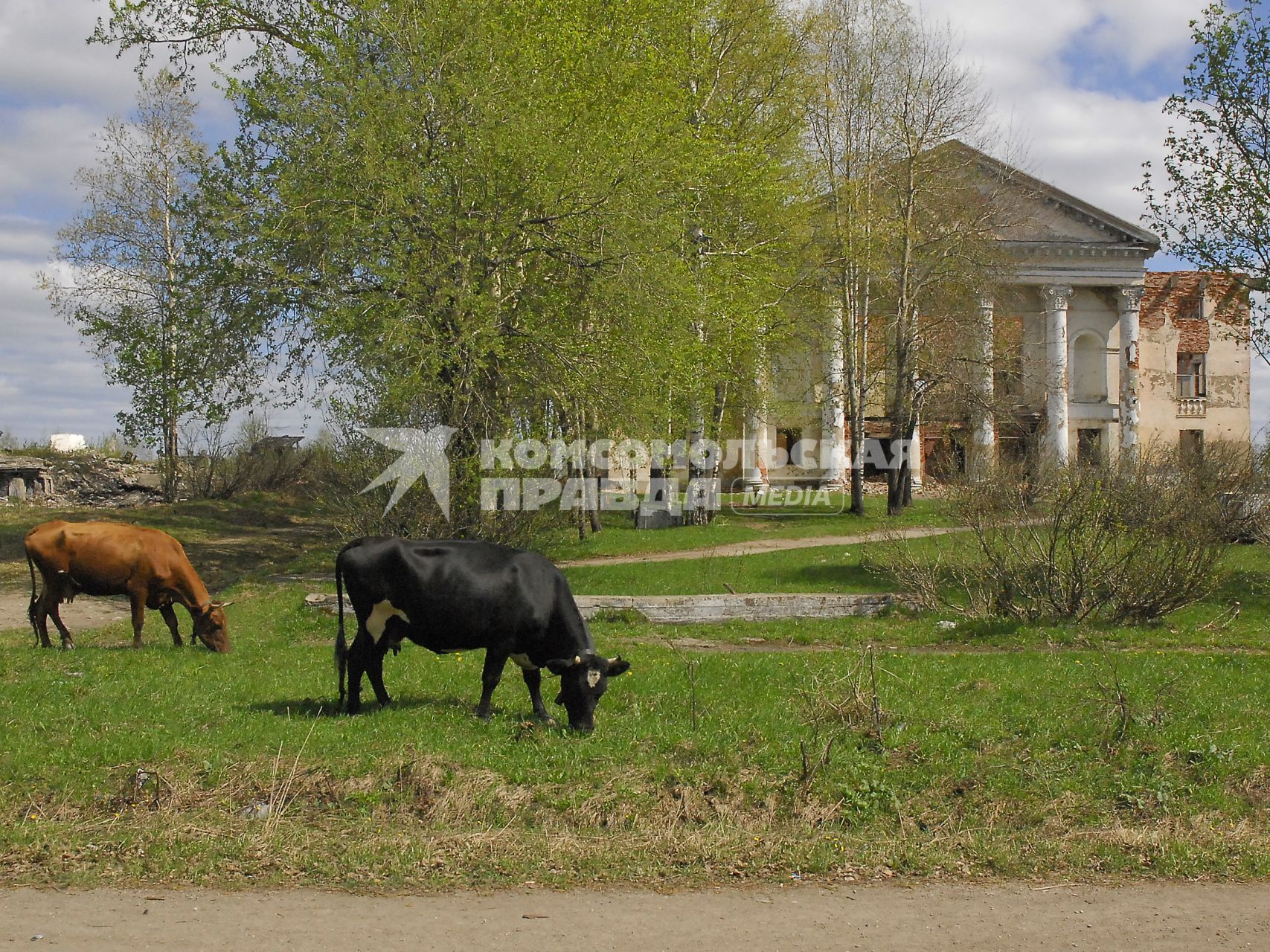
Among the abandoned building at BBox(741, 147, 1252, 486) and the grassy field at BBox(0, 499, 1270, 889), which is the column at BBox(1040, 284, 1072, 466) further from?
the grassy field at BBox(0, 499, 1270, 889)

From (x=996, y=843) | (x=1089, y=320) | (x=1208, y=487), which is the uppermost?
(x=1089, y=320)

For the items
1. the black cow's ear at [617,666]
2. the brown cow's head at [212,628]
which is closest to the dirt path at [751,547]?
the brown cow's head at [212,628]

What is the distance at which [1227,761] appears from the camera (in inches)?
345

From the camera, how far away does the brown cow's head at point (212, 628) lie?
1373 centimetres

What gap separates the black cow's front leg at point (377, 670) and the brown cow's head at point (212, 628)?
4.45 meters

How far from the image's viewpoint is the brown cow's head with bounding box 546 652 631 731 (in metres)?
9.57

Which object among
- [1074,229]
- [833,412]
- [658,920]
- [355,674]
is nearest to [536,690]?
[355,674]

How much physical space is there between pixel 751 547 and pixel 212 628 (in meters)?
15.5

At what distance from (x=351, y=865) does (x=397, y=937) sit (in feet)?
3.40

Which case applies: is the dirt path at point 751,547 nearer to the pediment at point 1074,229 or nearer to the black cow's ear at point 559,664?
the black cow's ear at point 559,664

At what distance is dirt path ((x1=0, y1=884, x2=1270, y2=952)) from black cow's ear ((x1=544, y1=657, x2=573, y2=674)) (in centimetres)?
313

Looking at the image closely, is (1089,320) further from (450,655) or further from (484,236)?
(450,655)

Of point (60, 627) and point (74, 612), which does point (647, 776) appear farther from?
point (74, 612)

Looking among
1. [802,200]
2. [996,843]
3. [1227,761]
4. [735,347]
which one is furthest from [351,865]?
[802,200]
